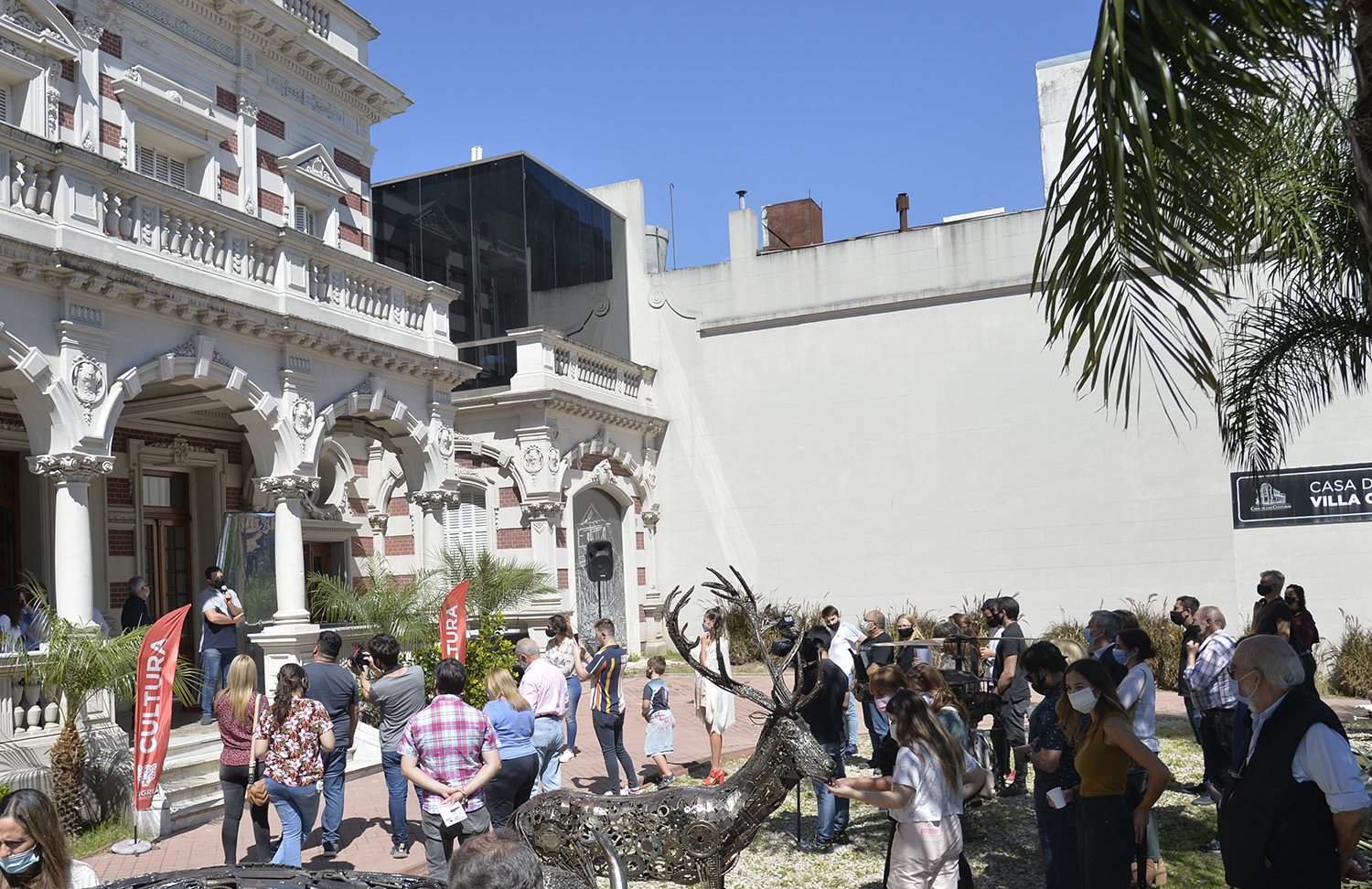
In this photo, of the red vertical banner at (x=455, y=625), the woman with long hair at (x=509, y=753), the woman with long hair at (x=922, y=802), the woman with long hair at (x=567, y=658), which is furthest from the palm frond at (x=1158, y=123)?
the red vertical banner at (x=455, y=625)

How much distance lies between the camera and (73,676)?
902cm

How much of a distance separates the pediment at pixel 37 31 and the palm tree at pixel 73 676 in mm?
6795

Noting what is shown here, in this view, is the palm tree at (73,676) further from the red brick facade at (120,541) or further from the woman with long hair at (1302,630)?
the woman with long hair at (1302,630)

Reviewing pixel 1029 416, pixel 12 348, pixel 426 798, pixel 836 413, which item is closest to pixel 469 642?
pixel 12 348

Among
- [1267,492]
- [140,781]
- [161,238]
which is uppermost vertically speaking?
[161,238]

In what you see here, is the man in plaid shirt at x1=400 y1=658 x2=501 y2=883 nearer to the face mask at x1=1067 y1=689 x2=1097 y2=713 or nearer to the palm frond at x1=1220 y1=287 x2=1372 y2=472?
the face mask at x1=1067 y1=689 x2=1097 y2=713

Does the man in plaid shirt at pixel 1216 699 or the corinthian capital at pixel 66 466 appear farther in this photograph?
the corinthian capital at pixel 66 466

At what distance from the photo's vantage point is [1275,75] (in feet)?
15.6

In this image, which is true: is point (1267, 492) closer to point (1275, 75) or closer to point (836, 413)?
point (836, 413)

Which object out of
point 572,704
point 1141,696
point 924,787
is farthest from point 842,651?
point 924,787

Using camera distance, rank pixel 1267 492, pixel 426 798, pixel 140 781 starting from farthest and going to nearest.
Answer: pixel 1267 492 < pixel 140 781 < pixel 426 798

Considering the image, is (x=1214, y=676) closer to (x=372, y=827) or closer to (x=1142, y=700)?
(x=1142, y=700)

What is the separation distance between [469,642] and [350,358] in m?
4.21

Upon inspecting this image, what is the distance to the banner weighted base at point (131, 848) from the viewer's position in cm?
863
